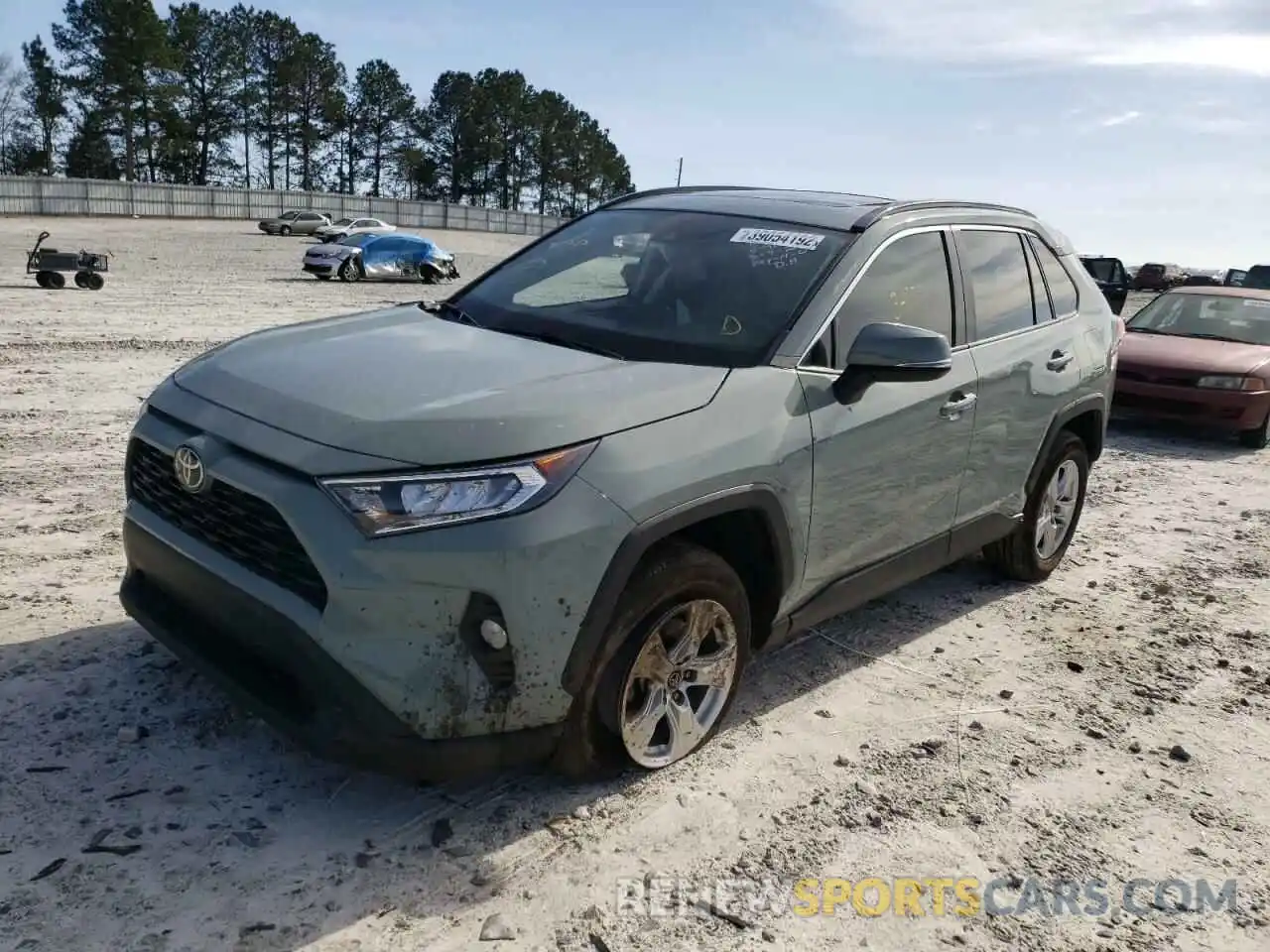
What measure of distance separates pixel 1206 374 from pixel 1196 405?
1.03 ft

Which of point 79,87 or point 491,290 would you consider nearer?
point 491,290

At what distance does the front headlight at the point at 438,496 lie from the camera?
112 inches

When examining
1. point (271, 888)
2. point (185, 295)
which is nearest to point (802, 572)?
point (271, 888)

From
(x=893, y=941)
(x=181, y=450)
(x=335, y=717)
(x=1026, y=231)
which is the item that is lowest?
(x=893, y=941)

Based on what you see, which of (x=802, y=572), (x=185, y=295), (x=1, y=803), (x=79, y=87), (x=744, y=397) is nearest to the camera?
(x=1, y=803)

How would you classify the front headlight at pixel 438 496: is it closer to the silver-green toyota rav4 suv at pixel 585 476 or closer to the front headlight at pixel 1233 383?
the silver-green toyota rav4 suv at pixel 585 476

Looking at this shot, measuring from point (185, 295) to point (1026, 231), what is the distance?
51.3 ft

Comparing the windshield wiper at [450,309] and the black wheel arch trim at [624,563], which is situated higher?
the windshield wiper at [450,309]

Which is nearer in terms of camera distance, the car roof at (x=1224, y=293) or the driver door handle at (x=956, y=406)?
the driver door handle at (x=956, y=406)

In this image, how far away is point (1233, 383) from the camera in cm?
1029

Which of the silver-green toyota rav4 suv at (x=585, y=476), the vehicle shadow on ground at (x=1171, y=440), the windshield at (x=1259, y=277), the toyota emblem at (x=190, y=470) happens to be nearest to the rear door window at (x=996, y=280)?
the silver-green toyota rav4 suv at (x=585, y=476)

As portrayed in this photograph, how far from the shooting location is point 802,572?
3.79 metres

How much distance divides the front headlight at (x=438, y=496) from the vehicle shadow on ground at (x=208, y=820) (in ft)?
3.25

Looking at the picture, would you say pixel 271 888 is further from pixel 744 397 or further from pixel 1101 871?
pixel 1101 871
